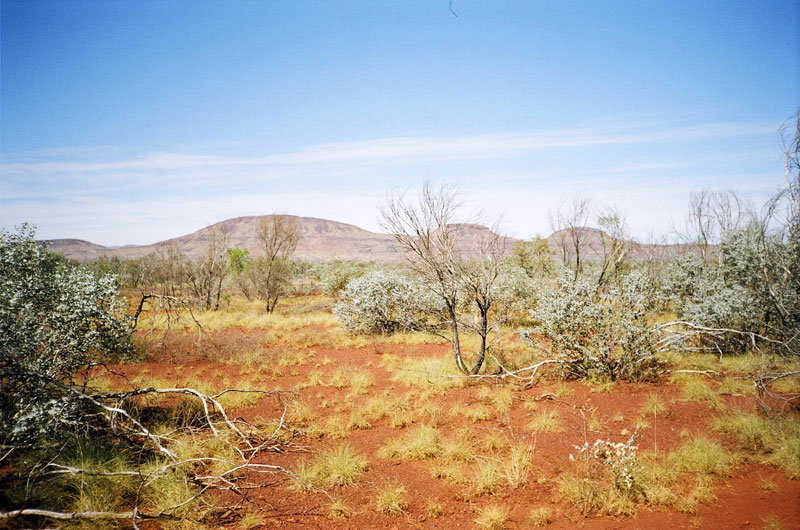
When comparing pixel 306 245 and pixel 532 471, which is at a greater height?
pixel 306 245

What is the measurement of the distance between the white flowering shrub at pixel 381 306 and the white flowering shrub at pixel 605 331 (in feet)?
21.4

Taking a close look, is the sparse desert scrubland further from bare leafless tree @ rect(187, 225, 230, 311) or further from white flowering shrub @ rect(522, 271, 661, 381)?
bare leafless tree @ rect(187, 225, 230, 311)

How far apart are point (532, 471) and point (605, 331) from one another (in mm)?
4637

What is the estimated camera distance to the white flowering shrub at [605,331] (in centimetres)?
837

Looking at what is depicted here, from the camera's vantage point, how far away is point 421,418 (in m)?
7.07

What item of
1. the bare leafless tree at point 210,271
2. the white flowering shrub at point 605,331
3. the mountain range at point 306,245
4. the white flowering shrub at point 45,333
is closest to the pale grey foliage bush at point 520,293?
the white flowering shrub at point 605,331

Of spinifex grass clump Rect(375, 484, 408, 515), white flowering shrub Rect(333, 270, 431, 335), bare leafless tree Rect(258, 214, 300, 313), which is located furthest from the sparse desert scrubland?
bare leafless tree Rect(258, 214, 300, 313)

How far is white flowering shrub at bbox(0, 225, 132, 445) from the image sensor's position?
4.34m

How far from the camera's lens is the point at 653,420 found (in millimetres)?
6578

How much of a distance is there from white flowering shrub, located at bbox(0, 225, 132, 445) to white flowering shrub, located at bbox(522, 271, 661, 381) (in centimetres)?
846

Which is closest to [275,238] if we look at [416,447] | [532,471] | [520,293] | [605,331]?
[520,293]

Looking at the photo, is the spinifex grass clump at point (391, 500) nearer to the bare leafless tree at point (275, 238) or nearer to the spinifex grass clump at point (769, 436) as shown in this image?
the spinifex grass clump at point (769, 436)

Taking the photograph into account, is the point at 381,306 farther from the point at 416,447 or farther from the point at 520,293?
the point at 416,447

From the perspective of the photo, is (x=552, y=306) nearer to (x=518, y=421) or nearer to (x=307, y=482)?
(x=518, y=421)
